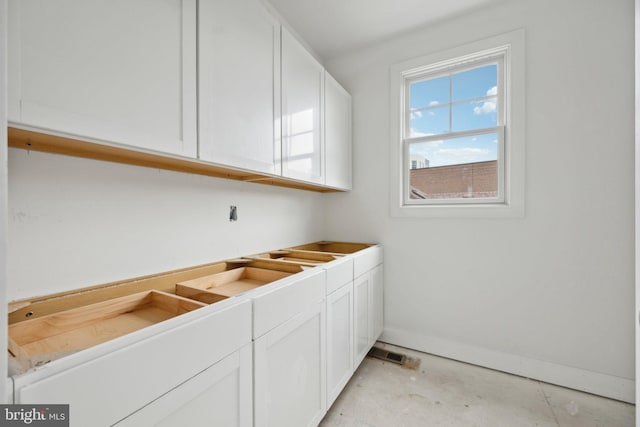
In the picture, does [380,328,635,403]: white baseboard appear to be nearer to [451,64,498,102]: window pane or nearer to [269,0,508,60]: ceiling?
[451,64,498,102]: window pane

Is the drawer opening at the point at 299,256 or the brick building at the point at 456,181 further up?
the brick building at the point at 456,181

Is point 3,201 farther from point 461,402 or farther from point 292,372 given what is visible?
point 461,402

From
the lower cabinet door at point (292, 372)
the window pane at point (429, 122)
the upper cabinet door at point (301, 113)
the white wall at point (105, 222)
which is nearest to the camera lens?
the white wall at point (105, 222)

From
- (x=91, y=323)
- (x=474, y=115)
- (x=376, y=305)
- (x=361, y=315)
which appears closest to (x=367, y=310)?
(x=361, y=315)

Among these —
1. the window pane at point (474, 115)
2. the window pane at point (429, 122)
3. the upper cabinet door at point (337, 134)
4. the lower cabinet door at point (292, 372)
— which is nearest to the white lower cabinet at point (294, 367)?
the lower cabinet door at point (292, 372)

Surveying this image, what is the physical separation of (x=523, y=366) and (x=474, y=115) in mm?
1976

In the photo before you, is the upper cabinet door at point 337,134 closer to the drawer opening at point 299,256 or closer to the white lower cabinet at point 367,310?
the drawer opening at point 299,256

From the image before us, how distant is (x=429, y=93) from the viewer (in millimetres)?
2373

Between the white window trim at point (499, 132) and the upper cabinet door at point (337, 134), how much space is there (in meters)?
0.41

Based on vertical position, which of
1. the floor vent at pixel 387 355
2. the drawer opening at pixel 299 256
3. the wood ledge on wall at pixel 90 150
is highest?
the wood ledge on wall at pixel 90 150

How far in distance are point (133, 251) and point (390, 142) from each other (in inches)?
82.4

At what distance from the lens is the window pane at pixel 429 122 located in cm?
230

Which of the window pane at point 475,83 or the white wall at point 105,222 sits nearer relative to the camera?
the white wall at point 105,222

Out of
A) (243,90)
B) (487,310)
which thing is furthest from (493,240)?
(243,90)
